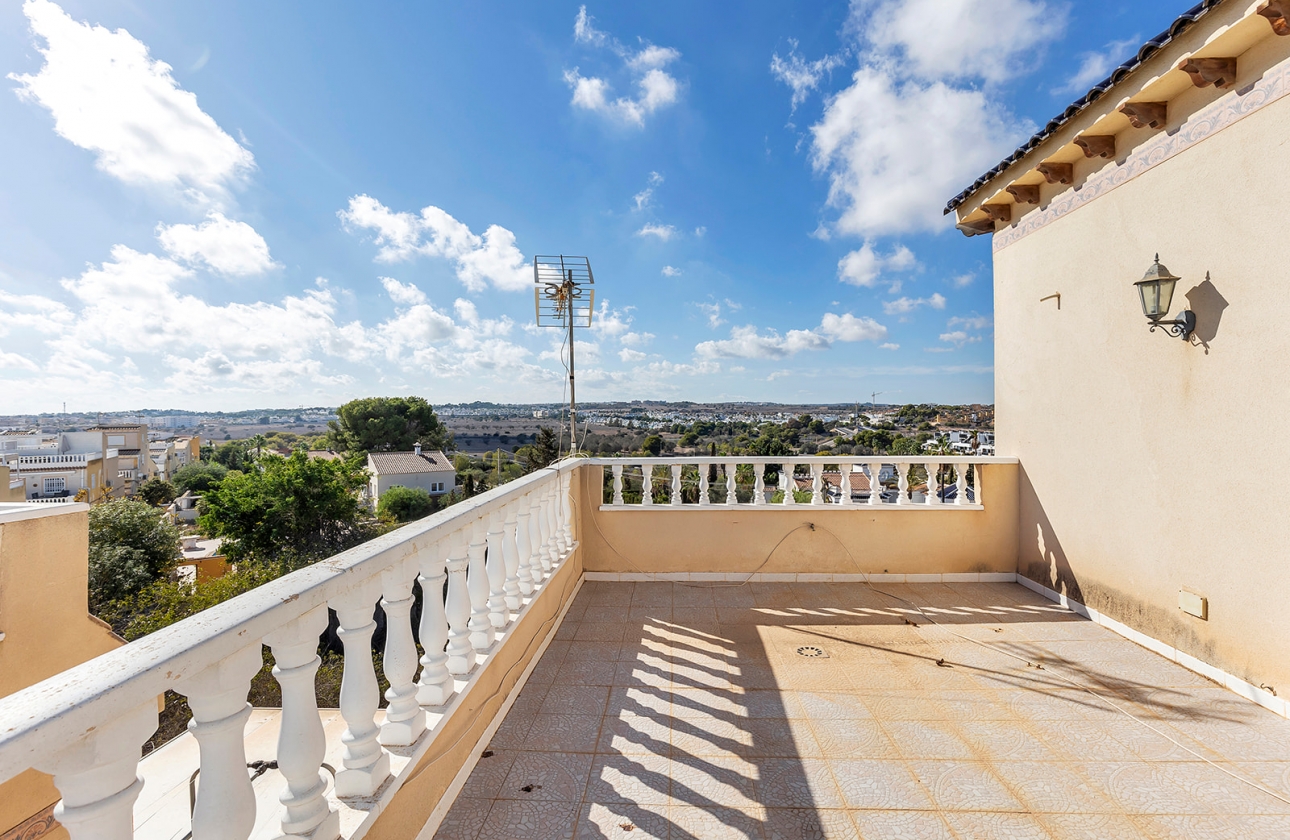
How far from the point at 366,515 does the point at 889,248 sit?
913 inches

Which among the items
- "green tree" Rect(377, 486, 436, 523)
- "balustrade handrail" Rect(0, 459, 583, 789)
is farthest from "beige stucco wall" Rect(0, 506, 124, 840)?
"green tree" Rect(377, 486, 436, 523)

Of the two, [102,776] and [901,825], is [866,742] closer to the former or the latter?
[901,825]

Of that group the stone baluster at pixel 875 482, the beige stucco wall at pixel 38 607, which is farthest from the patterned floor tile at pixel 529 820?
the stone baluster at pixel 875 482

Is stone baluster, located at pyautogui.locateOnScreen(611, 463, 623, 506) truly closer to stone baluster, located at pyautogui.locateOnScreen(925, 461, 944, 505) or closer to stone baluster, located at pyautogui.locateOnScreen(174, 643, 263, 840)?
stone baluster, located at pyautogui.locateOnScreen(925, 461, 944, 505)

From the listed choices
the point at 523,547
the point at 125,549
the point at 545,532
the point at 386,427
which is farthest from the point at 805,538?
the point at 386,427

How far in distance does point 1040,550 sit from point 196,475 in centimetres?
4320

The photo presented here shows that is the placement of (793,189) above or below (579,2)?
below

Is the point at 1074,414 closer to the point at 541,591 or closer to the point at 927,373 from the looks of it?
the point at 541,591

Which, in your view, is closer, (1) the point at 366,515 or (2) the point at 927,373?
(2) the point at 927,373

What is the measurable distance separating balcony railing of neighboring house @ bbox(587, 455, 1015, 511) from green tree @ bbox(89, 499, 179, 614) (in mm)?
16917

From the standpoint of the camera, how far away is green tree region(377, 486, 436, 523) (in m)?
27.3

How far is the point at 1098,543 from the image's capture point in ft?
11.4

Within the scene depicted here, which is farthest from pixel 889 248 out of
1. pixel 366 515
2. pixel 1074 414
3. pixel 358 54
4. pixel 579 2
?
pixel 366 515

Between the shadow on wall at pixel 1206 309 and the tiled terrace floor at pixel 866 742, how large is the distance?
1.85m
